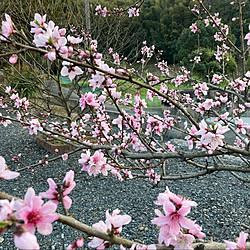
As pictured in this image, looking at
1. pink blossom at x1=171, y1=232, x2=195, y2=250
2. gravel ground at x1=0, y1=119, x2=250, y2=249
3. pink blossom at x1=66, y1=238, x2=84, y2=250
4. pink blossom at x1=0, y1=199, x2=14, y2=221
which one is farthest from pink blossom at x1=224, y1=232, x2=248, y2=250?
gravel ground at x1=0, y1=119, x2=250, y2=249

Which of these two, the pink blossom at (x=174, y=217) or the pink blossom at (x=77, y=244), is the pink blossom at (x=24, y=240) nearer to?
the pink blossom at (x=77, y=244)

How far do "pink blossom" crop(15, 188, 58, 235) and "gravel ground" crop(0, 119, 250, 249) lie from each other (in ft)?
6.33

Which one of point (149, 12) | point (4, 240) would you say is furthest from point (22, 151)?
point (149, 12)

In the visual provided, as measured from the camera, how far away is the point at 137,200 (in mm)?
3174

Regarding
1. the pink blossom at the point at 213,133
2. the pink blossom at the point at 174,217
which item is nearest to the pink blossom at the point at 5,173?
the pink blossom at the point at 174,217

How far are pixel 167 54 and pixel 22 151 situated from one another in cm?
1496

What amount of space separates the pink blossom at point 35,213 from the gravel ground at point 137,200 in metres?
1.93

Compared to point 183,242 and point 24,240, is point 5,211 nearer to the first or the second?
point 24,240

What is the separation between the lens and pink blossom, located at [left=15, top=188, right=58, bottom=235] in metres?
0.55

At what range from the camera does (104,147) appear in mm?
1556

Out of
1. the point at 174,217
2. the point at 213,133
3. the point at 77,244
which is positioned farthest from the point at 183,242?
the point at 213,133

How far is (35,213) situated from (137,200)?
2725mm

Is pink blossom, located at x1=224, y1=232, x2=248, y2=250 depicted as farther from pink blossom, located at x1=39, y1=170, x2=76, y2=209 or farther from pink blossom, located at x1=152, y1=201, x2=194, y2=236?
pink blossom, located at x1=39, y1=170, x2=76, y2=209

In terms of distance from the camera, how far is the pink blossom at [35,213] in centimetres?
55
